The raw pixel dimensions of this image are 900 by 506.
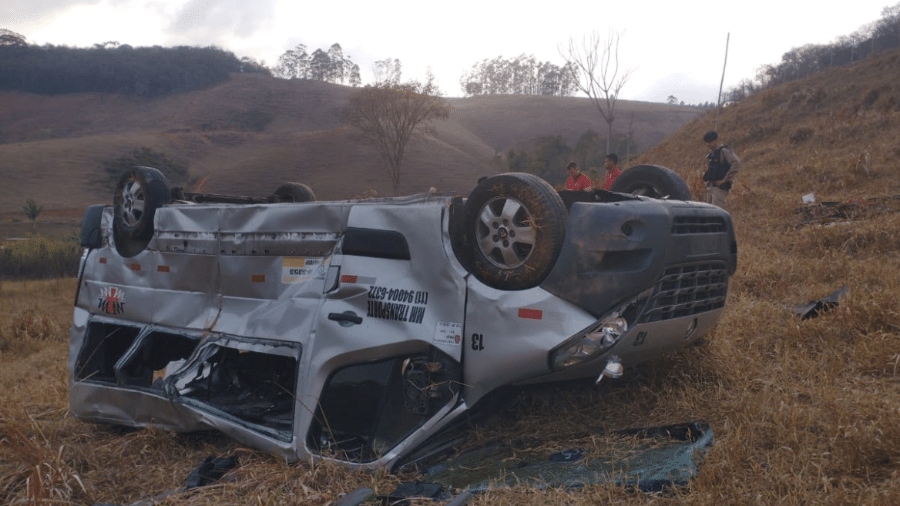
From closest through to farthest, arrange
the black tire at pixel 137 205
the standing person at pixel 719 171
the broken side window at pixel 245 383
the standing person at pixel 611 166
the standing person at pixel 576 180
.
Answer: the broken side window at pixel 245 383 < the black tire at pixel 137 205 < the standing person at pixel 611 166 < the standing person at pixel 719 171 < the standing person at pixel 576 180

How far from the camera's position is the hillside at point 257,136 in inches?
2106

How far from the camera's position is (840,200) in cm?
1136

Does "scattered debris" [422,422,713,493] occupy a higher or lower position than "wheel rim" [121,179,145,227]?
lower

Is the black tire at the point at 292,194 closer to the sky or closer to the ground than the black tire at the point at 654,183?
closer to the ground

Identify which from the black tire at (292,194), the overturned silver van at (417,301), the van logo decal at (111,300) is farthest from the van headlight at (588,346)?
the van logo decal at (111,300)

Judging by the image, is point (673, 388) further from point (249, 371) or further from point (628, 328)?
point (249, 371)

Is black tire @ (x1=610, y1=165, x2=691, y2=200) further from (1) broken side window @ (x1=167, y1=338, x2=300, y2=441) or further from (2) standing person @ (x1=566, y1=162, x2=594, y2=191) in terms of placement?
(2) standing person @ (x1=566, y1=162, x2=594, y2=191)

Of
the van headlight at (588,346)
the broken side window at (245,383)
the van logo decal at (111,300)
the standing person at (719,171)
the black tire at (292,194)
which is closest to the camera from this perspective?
the van headlight at (588,346)

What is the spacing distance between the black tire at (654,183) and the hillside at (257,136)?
110ft

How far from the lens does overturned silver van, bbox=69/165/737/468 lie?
11.4ft

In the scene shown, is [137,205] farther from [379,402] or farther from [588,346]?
[588,346]

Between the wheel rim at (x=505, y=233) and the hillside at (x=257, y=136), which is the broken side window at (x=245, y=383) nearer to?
the wheel rim at (x=505, y=233)

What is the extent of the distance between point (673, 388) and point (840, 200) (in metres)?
8.87

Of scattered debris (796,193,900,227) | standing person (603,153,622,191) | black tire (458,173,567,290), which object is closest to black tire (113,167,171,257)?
black tire (458,173,567,290)
